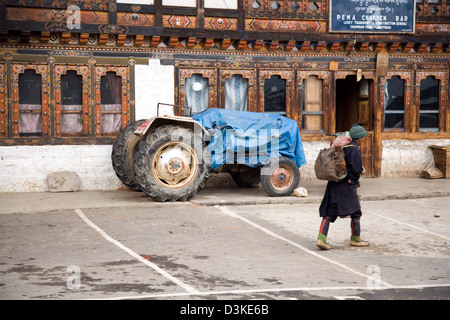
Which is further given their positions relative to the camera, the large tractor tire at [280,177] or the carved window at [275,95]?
the carved window at [275,95]

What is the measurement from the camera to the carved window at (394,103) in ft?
58.0

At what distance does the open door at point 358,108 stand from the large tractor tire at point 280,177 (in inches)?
176

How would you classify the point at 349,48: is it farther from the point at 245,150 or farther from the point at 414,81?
the point at 245,150

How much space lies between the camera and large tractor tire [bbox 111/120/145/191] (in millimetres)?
13562

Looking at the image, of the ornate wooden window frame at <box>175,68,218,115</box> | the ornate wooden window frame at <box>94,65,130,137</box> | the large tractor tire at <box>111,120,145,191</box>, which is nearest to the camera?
the large tractor tire at <box>111,120,145,191</box>

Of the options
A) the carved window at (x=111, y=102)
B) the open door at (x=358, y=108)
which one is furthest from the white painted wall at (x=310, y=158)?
the carved window at (x=111, y=102)

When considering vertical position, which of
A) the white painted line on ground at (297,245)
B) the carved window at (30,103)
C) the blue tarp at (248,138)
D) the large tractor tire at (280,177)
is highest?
the carved window at (30,103)

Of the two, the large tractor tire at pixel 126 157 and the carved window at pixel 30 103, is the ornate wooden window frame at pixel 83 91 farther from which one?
the large tractor tire at pixel 126 157

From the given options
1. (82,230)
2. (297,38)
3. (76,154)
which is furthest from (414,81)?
(82,230)

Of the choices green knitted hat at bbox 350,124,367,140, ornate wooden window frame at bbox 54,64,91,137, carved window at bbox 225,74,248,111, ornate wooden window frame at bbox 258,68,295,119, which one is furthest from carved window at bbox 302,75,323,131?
green knitted hat at bbox 350,124,367,140

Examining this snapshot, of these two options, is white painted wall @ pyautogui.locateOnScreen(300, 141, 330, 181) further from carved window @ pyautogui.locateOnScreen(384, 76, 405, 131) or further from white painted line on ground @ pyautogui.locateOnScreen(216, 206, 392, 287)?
white painted line on ground @ pyautogui.locateOnScreen(216, 206, 392, 287)

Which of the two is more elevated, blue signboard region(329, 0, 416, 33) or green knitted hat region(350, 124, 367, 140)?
blue signboard region(329, 0, 416, 33)

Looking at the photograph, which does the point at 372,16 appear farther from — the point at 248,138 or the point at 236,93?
the point at 248,138

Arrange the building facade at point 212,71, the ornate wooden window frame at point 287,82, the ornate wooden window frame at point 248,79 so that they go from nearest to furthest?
the building facade at point 212,71 < the ornate wooden window frame at point 248,79 < the ornate wooden window frame at point 287,82
